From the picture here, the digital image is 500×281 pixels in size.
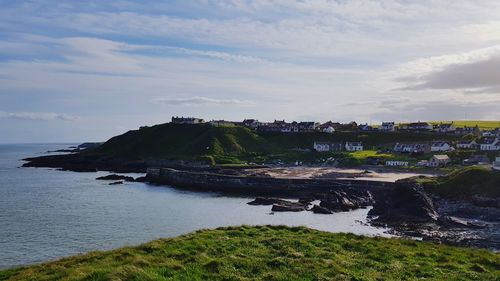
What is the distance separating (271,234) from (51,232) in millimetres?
29919

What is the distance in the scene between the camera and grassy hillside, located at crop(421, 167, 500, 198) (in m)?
65.9

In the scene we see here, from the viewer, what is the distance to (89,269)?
19.0 metres

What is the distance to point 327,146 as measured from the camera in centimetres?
15238

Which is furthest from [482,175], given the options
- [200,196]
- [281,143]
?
[281,143]

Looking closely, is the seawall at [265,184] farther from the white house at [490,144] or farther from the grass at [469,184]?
the white house at [490,144]

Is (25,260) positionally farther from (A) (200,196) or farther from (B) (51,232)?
(A) (200,196)

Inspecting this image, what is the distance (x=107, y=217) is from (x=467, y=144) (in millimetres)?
111470

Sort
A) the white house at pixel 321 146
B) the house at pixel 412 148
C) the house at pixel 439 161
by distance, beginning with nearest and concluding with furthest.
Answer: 1. the house at pixel 439 161
2. the house at pixel 412 148
3. the white house at pixel 321 146

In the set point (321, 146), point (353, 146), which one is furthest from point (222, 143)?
point (353, 146)

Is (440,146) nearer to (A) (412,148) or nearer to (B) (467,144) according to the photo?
(A) (412,148)

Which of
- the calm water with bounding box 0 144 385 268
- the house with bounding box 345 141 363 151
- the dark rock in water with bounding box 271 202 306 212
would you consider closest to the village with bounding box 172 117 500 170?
the house with bounding box 345 141 363 151

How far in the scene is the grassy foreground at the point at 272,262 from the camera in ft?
58.8

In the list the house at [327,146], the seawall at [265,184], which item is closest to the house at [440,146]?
the house at [327,146]

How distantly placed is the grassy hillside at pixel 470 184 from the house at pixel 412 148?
55830 mm
